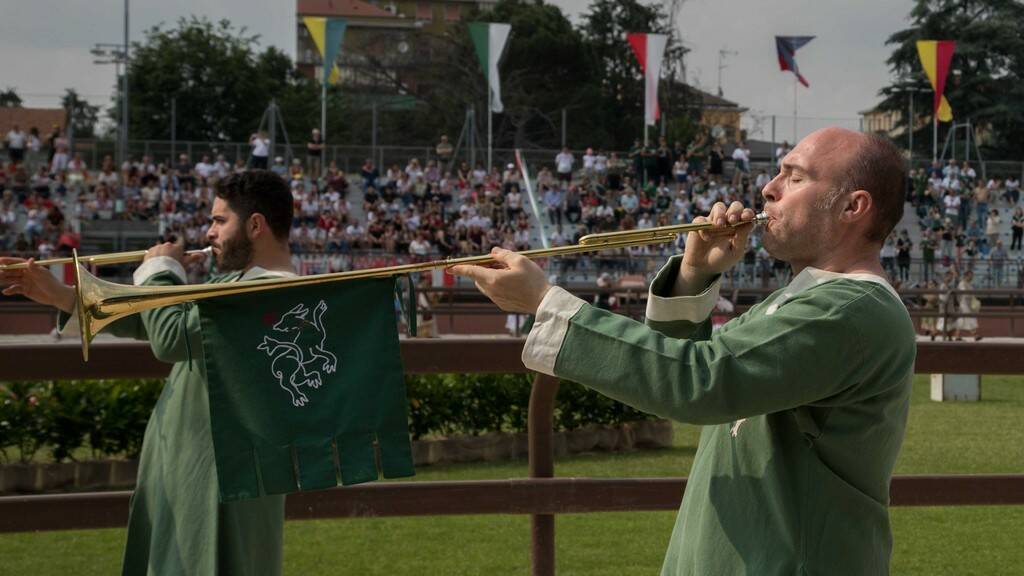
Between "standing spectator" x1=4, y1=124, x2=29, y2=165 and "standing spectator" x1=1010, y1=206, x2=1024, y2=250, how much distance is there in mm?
26104

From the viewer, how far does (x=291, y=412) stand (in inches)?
118

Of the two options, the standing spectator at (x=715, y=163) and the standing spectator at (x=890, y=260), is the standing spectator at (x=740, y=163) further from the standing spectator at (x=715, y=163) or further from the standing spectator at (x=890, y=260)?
the standing spectator at (x=890, y=260)

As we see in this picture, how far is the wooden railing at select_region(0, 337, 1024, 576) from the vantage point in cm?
385

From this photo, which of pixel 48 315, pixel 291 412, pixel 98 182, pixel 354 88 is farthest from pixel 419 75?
pixel 291 412

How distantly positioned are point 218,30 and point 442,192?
26160mm

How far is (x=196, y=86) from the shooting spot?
54781 mm

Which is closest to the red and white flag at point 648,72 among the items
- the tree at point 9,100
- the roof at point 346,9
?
the tree at point 9,100

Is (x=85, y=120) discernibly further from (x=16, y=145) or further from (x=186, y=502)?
(x=186, y=502)

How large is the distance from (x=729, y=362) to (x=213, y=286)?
120 cm

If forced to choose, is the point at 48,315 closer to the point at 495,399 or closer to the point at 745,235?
the point at 495,399

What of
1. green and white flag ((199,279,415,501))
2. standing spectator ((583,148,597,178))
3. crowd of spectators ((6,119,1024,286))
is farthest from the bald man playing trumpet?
standing spectator ((583,148,597,178))

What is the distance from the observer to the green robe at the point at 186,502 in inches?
138

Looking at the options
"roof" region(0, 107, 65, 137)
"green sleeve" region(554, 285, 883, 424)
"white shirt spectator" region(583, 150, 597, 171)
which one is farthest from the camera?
"roof" region(0, 107, 65, 137)

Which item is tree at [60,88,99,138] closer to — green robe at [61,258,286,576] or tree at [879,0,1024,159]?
tree at [879,0,1024,159]
